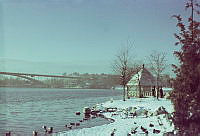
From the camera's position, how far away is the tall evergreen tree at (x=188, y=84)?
25.1 ft

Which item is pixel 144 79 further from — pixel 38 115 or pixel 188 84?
pixel 188 84

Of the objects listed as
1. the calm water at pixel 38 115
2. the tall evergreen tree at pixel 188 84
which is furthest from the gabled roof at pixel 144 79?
the tall evergreen tree at pixel 188 84

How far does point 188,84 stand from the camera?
7.87m

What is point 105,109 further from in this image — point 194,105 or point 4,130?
point 194,105

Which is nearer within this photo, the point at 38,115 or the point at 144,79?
the point at 38,115

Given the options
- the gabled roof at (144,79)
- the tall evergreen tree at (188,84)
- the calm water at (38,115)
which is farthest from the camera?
the gabled roof at (144,79)

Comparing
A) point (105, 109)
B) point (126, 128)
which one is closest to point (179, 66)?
point (126, 128)

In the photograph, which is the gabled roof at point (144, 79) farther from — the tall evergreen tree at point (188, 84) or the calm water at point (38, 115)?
the tall evergreen tree at point (188, 84)

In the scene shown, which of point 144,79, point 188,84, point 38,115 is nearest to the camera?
point 188,84

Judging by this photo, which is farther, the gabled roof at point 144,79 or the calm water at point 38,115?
the gabled roof at point 144,79

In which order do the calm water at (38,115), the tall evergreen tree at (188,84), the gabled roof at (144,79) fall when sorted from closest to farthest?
1. the tall evergreen tree at (188,84)
2. the calm water at (38,115)
3. the gabled roof at (144,79)

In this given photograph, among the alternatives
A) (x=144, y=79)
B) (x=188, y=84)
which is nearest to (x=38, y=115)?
(x=144, y=79)

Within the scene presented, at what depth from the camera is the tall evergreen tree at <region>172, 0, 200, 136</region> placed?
7.66 meters

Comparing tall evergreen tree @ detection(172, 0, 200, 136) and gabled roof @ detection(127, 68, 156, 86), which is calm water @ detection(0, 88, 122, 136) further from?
tall evergreen tree @ detection(172, 0, 200, 136)
